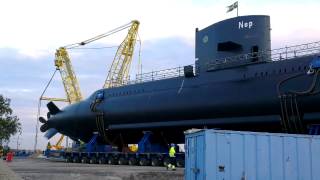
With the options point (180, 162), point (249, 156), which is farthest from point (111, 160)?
point (249, 156)

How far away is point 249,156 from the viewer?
13.6 metres

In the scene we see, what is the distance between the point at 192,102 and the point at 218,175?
20.6 meters

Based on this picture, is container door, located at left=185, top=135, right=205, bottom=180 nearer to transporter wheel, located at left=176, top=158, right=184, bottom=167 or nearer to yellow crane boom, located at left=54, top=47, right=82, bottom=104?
transporter wheel, located at left=176, top=158, right=184, bottom=167

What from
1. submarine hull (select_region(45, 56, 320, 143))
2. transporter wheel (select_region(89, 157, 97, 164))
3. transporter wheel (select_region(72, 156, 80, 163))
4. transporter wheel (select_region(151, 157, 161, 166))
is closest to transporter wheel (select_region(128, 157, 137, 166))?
transporter wheel (select_region(151, 157, 161, 166))

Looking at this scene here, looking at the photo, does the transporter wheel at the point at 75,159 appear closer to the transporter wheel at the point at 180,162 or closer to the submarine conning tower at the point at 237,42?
the transporter wheel at the point at 180,162

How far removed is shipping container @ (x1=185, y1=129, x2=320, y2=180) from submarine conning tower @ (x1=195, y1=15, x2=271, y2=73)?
1758cm

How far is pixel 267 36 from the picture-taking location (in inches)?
1309

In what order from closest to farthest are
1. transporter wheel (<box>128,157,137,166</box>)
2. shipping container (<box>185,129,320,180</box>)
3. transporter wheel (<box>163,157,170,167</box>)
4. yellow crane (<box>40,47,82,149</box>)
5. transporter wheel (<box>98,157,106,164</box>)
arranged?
shipping container (<box>185,129,320,180</box>)
transporter wheel (<box>163,157,170,167</box>)
transporter wheel (<box>128,157,137,166</box>)
transporter wheel (<box>98,157,106,164</box>)
yellow crane (<box>40,47,82,149</box>)

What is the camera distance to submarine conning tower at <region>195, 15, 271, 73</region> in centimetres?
3291

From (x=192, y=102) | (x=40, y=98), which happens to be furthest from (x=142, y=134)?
(x=40, y=98)

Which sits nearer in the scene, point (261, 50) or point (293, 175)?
point (293, 175)

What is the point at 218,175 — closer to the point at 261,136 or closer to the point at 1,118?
the point at 261,136

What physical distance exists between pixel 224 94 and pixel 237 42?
4.40 metres

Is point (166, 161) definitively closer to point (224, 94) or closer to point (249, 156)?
point (224, 94)
